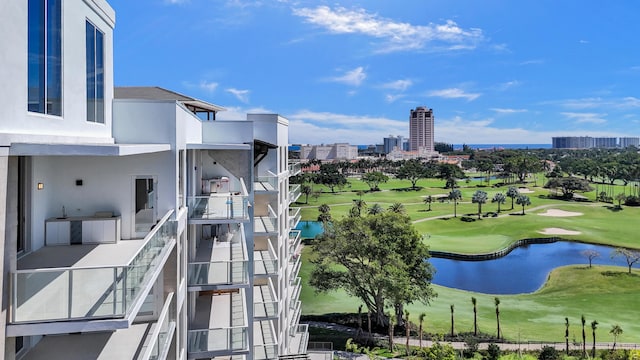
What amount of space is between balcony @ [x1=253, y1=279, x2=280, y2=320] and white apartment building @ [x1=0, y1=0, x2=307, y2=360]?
2.01 meters

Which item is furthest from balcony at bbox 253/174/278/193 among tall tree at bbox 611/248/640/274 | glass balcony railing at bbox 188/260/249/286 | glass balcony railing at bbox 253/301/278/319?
tall tree at bbox 611/248/640/274

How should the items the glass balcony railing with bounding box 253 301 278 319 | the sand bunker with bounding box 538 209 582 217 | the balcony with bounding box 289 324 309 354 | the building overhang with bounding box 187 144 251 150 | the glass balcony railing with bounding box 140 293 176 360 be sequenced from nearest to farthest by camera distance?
1. the glass balcony railing with bounding box 140 293 176 360
2. the building overhang with bounding box 187 144 251 150
3. the glass balcony railing with bounding box 253 301 278 319
4. the balcony with bounding box 289 324 309 354
5. the sand bunker with bounding box 538 209 582 217

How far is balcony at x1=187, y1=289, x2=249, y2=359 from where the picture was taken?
7.71 metres

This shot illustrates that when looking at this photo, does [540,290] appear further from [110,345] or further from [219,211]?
[110,345]

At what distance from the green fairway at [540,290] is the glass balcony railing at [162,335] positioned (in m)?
26.0

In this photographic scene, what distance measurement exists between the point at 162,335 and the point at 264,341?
7.54m

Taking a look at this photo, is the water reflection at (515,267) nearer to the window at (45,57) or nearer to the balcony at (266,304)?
the balcony at (266,304)

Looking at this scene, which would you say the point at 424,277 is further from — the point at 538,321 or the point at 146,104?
the point at 146,104

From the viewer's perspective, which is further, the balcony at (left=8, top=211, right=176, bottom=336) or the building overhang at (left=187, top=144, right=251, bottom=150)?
the building overhang at (left=187, top=144, right=251, bottom=150)

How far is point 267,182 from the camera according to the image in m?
14.8

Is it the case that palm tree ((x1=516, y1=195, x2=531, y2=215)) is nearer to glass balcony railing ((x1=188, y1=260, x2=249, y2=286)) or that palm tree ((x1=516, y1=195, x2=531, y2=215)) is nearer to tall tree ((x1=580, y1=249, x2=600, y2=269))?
tall tree ((x1=580, y1=249, x2=600, y2=269))

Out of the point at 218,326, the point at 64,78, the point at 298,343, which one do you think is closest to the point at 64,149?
the point at 64,78

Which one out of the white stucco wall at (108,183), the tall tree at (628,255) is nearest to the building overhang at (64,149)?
the white stucco wall at (108,183)

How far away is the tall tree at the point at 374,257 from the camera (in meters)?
27.4
